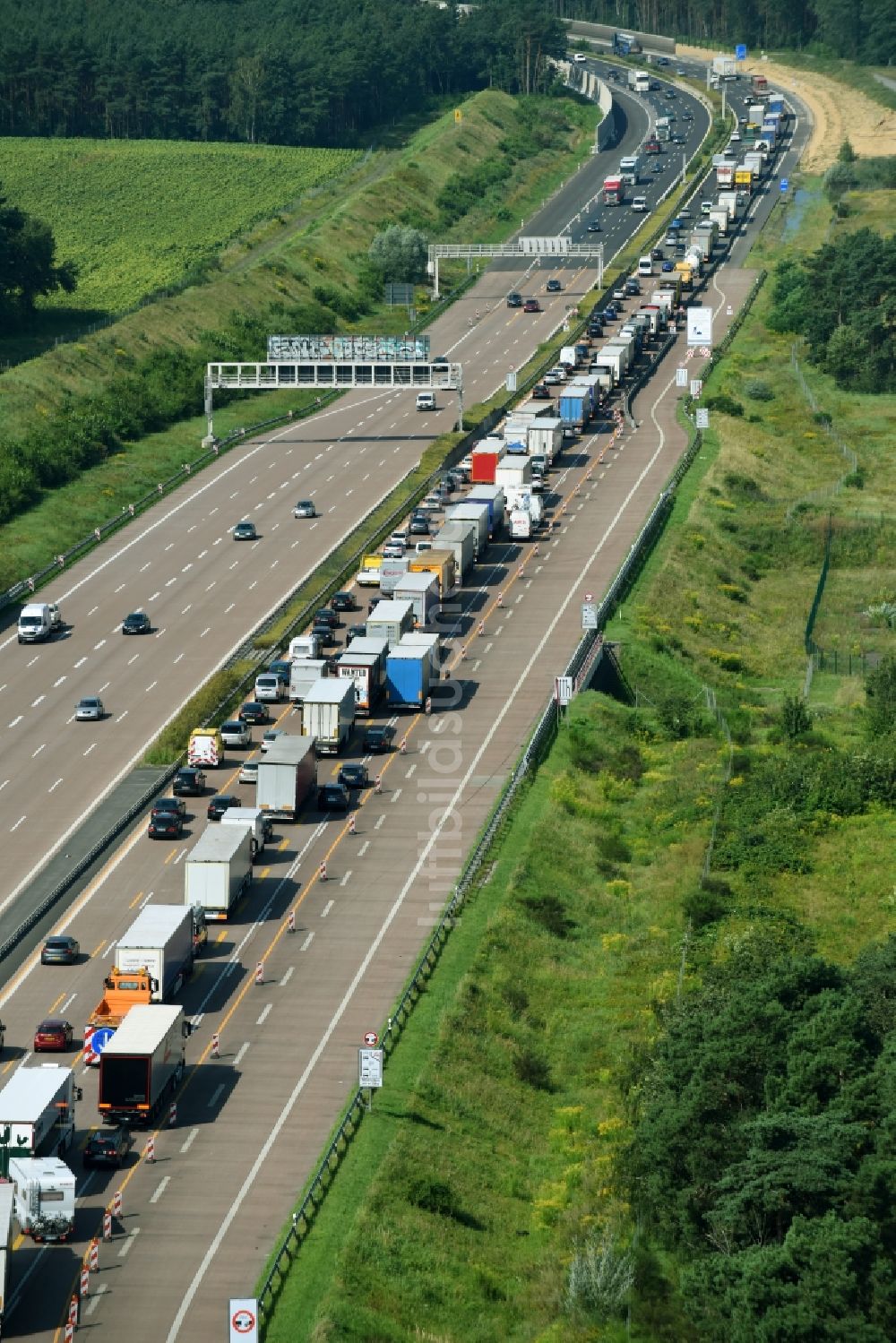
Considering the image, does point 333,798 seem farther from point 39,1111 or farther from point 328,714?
point 39,1111

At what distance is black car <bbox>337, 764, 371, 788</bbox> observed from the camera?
103 metres

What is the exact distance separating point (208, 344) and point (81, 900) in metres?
102

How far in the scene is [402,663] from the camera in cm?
11175

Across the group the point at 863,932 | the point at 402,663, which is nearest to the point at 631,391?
the point at 402,663

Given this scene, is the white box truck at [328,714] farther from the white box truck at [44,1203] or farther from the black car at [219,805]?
the white box truck at [44,1203]

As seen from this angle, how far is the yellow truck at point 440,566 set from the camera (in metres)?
128

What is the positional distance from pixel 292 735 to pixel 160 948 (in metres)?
29.0

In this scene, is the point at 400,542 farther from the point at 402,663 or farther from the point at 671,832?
the point at 671,832

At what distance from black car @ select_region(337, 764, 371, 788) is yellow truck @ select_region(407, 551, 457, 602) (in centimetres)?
2612

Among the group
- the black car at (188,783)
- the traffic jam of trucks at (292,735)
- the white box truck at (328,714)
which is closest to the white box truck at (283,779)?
the traffic jam of trucks at (292,735)

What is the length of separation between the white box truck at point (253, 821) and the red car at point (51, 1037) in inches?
627

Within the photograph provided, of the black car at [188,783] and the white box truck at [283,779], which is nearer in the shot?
the white box truck at [283,779]

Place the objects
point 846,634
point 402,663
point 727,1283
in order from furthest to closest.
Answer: point 846,634 < point 402,663 < point 727,1283

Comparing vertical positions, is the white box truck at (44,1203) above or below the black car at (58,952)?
above
